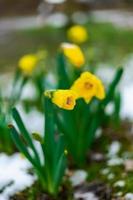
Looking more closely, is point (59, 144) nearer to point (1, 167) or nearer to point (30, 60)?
point (1, 167)

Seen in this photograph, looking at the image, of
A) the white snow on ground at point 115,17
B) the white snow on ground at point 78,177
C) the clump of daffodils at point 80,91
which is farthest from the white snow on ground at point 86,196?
the white snow on ground at point 115,17

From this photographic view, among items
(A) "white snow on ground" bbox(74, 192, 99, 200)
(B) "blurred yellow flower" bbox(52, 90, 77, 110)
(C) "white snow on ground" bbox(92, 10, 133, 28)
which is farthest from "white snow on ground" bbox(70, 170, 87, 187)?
(C) "white snow on ground" bbox(92, 10, 133, 28)

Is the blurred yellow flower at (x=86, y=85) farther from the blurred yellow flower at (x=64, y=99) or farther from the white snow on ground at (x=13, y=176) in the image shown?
the white snow on ground at (x=13, y=176)

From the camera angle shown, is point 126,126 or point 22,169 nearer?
point 22,169

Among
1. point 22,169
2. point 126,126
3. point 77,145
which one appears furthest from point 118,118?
point 22,169

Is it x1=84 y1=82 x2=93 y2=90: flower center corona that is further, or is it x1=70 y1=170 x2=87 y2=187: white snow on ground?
x1=70 y1=170 x2=87 y2=187: white snow on ground

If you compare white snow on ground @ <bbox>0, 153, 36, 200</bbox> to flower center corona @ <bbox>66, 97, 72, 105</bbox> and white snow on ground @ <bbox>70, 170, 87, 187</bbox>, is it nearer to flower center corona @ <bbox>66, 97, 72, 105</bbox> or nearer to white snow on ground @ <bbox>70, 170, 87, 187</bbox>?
white snow on ground @ <bbox>70, 170, 87, 187</bbox>
